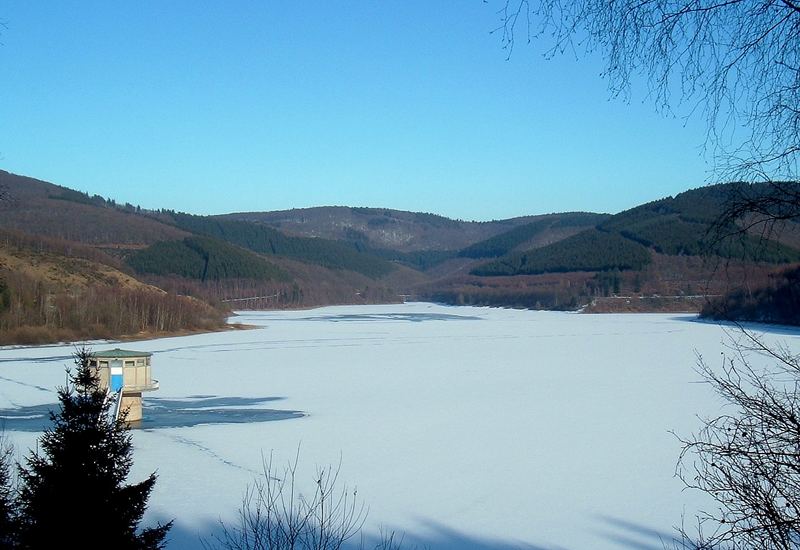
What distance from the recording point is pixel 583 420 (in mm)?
17250

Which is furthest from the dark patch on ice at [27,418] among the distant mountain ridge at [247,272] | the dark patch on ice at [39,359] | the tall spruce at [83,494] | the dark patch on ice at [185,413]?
the distant mountain ridge at [247,272]

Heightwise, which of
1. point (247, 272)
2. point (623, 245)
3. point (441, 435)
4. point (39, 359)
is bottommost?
point (441, 435)

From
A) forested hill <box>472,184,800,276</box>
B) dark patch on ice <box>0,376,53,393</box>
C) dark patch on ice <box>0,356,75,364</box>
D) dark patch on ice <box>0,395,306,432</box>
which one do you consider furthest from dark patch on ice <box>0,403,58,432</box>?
forested hill <box>472,184,800,276</box>

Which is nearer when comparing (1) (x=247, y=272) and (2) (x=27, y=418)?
(2) (x=27, y=418)

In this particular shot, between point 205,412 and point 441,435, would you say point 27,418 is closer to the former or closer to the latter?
point 205,412

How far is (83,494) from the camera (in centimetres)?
411

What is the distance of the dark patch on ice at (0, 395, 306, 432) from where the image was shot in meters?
17.0

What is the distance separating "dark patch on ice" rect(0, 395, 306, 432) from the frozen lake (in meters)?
0.09

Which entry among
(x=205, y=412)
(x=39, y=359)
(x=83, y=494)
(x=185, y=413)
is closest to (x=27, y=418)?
(x=185, y=413)

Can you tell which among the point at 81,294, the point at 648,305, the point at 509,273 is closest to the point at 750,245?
the point at 81,294

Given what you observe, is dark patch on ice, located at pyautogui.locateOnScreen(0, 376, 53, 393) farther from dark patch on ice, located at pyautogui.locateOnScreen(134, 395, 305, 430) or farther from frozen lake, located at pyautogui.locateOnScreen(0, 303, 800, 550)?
dark patch on ice, located at pyautogui.locateOnScreen(134, 395, 305, 430)

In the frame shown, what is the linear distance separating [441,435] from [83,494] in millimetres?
11975

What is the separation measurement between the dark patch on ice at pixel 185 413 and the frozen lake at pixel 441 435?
9 centimetres

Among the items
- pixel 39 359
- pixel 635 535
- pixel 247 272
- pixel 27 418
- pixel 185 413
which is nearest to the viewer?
pixel 635 535
